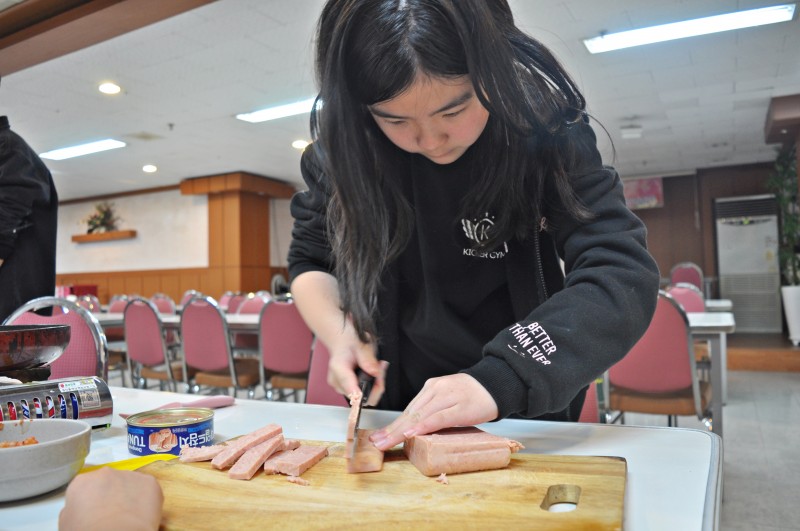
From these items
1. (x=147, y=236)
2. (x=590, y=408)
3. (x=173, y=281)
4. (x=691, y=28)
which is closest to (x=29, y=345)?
→ (x=590, y=408)

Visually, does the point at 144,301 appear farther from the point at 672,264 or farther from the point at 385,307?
the point at 672,264

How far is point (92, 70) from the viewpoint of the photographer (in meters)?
5.84

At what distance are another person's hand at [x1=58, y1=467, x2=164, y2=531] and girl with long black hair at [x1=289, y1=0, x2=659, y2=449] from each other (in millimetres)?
304

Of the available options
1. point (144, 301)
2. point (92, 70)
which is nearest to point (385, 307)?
point (144, 301)

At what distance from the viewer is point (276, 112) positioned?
7.23m

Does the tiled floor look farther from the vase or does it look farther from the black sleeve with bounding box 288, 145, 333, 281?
the vase

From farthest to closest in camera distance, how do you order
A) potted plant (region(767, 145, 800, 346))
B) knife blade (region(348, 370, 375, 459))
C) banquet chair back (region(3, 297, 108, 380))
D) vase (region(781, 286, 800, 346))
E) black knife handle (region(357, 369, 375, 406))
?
potted plant (region(767, 145, 800, 346))
vase (region(781, 286, 800, 346))
banquet chair back (region(3, 297, 108, 380))
black knife handle (region(357, 369, 375, 406))
knife blade (region(348, 370, 375, 459))

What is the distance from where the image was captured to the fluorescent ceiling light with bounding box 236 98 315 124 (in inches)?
273

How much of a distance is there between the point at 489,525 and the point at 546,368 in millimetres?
268

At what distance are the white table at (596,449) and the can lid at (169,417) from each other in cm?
6

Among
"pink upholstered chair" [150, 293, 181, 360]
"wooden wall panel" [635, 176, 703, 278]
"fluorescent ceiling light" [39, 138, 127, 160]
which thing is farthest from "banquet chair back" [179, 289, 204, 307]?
"wooden wall panel" [635, 176, 703, 278]

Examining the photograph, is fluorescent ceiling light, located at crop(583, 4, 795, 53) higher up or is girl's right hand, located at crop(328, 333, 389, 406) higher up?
fluorescent ceiling light, located at crop(583, 4, 795, 53)

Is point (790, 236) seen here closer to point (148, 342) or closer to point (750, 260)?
point (750, 260)

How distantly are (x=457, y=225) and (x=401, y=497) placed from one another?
1.73ft
